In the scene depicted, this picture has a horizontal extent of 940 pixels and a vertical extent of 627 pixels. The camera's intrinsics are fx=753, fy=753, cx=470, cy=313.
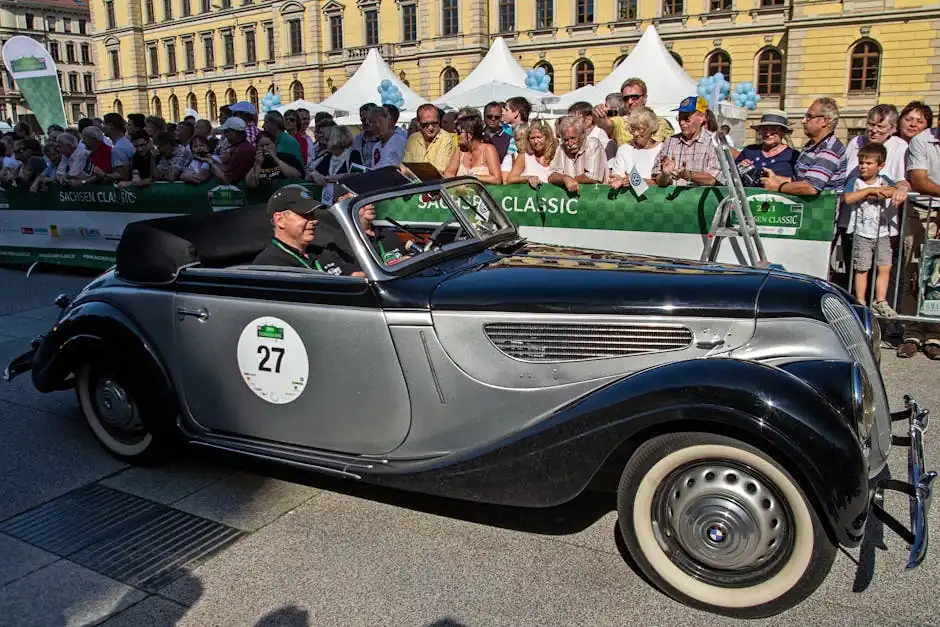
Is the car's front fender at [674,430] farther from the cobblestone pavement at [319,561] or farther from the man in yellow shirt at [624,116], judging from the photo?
the man in yellow shirt at [624,116]

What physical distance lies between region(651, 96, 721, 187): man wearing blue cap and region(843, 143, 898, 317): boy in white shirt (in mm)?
1093

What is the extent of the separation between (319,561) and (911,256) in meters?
5.60

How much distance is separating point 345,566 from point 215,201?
6.86 metres

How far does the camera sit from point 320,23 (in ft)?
190

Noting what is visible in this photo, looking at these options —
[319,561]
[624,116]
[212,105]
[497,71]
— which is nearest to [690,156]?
[624,116]

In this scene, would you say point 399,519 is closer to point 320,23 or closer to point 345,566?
point 345,566

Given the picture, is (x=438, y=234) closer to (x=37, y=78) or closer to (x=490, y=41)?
(x=37, y=78)

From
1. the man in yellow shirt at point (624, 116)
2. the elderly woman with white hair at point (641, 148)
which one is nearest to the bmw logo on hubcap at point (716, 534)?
the elderly woman with white hair at point (641, 148)

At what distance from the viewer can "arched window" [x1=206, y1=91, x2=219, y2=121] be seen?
224 feet

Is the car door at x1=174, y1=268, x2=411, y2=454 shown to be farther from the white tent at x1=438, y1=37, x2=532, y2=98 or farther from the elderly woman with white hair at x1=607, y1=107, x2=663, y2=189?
the white tent at x1=438, y1=37, x2=532, y2=98

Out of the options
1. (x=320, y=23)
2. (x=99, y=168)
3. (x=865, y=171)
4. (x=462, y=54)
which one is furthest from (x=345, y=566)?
(x=320, y=23)

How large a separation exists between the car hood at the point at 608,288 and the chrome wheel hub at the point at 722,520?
2.02 ft

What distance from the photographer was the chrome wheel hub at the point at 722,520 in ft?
8.83

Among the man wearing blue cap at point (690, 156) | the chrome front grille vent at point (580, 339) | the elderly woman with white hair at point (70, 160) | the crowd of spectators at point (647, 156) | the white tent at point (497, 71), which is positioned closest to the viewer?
the chrome front grille vent at point (580, 339)
